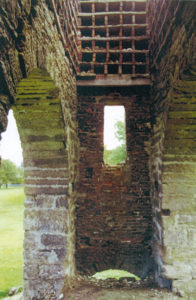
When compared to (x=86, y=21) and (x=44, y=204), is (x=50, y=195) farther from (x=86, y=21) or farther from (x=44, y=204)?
(x=86, y=21)

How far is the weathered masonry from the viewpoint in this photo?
253 centimetres

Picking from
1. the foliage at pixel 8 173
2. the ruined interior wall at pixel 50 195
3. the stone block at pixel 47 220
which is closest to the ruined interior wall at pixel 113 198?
the ruined interior wall at pixel 50 195

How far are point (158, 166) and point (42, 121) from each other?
223cm

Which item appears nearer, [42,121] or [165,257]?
[42,121]

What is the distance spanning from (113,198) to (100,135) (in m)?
1.38

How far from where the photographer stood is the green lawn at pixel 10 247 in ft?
18.3

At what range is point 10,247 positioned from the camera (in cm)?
769

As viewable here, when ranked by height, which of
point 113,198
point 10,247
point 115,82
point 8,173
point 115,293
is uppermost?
point 115,82

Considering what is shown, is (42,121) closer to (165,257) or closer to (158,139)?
(158,139)

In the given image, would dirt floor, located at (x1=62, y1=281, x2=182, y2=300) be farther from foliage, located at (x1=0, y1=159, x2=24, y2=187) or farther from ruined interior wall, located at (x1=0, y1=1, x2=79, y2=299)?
foliage, located at (x1=0, y1=159, x2=24, y2=187)

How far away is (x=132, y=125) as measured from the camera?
4.78 metres

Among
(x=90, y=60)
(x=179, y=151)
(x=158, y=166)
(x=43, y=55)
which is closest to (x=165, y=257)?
(x=158, y=166)

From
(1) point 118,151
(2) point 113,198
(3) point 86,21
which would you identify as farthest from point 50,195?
(1) point 118,151

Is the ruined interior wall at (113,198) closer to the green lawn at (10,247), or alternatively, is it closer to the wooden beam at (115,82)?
the wooden beam at (115,82)
